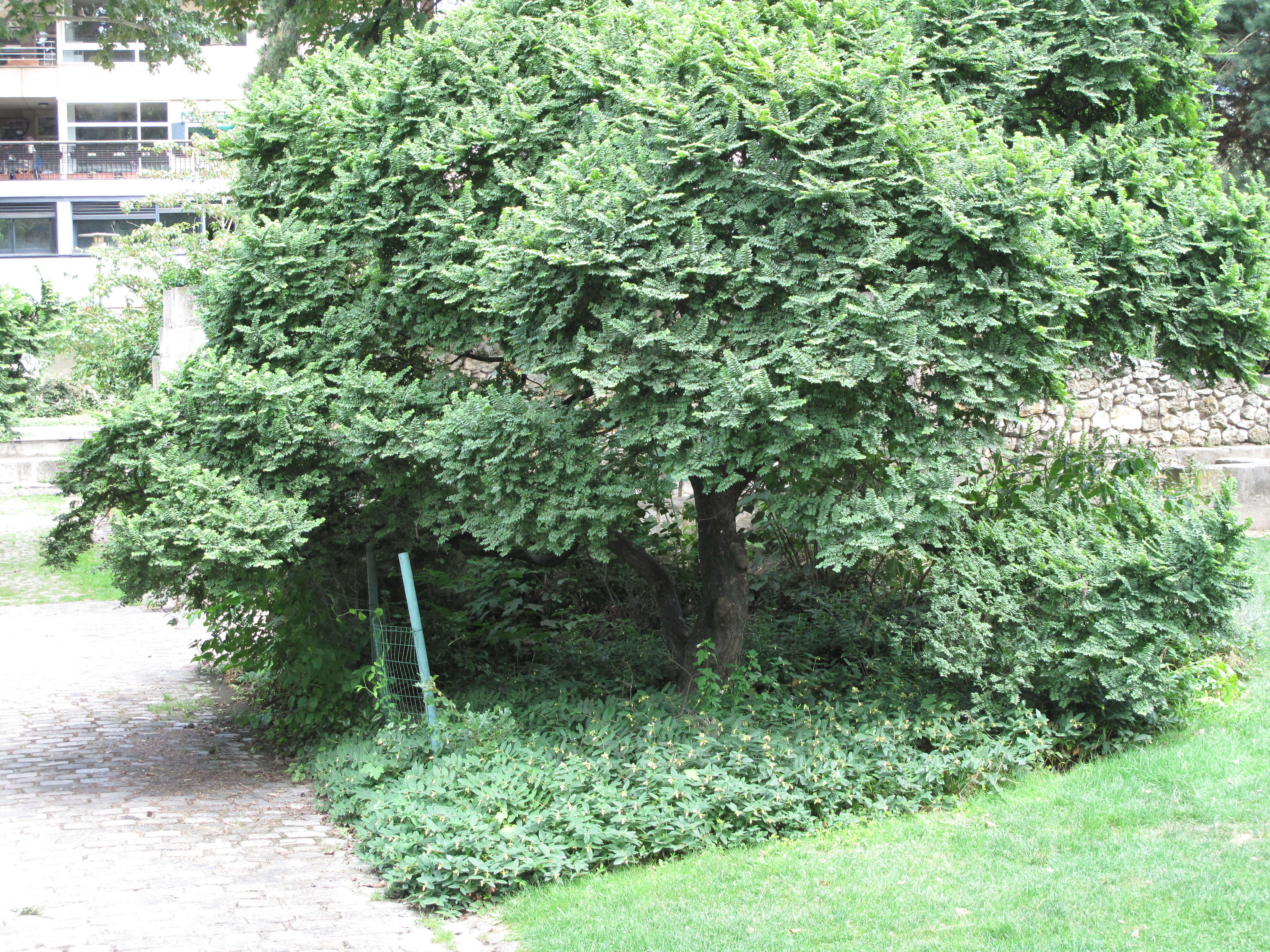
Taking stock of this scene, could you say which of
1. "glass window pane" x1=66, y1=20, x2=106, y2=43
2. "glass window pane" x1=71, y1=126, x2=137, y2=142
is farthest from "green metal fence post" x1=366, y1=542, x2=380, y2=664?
"glass window pane" x1=66, y1=20, x2=106, y2=43

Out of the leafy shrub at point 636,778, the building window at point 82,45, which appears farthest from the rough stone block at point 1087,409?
the building window at point 82,45

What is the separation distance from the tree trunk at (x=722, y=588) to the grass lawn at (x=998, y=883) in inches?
69.7

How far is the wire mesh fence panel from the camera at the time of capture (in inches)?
284

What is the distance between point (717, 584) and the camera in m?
7.27

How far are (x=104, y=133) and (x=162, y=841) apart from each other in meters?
34.7

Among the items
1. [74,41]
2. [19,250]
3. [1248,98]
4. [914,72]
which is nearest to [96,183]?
[19,250]

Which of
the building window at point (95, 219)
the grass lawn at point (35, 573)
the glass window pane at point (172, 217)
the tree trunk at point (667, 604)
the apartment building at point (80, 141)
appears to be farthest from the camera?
the building window at point (95, 219)

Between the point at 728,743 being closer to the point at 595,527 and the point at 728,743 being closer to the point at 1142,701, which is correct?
the point at 595,527

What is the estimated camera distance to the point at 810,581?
9.20m

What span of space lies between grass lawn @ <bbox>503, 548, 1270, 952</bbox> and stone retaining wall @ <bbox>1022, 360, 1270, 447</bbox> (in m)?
8.84

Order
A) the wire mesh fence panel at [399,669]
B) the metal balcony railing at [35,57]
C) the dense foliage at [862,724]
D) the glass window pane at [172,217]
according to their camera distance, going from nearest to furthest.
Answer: the dense foliage at [862,724], the wire mesh fence panel at [399,669], the glass window pane at [172,217], the metal balcony railing at [35,57]

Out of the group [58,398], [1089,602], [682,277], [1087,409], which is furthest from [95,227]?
[1089,602]

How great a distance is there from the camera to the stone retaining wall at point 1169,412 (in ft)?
46.5

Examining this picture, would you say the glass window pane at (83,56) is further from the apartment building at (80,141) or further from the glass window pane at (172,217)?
the glass window pane at (172,217)
